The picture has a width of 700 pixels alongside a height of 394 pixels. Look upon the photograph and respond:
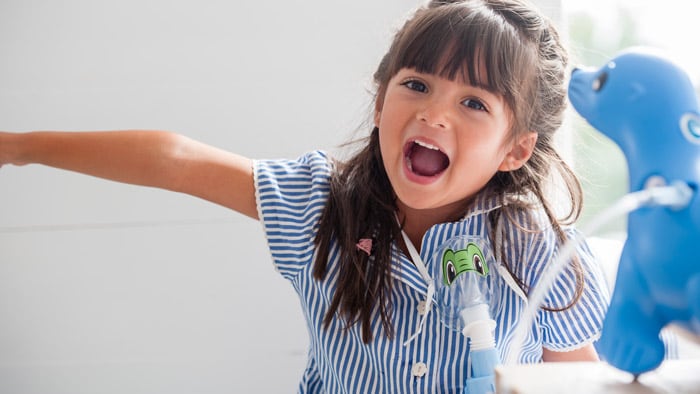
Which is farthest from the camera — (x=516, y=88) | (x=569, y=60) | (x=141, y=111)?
(x=141, y=111)

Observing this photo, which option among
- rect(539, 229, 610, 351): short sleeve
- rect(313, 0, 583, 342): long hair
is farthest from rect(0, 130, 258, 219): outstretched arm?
rect(539, 229, 610, 351): short sleeve

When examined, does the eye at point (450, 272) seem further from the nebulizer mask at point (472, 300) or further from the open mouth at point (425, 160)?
the open mouth at point (425, 160)

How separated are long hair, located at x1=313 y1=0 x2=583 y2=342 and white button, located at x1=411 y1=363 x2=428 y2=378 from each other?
0.16 ft

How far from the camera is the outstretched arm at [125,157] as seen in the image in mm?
819

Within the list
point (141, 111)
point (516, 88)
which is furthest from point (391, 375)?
point (141, 111)

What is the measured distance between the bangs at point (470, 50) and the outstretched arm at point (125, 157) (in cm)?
26

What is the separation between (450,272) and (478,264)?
3 cm

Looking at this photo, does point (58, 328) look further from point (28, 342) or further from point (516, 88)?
point (516, 88)

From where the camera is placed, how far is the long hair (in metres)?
0.78

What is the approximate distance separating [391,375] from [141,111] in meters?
0.58

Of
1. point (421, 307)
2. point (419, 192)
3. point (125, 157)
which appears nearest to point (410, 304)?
point (421, 307)

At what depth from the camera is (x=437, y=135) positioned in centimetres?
76

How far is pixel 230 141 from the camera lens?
3.75 ft

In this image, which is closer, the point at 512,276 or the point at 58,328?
the point at 512,276
